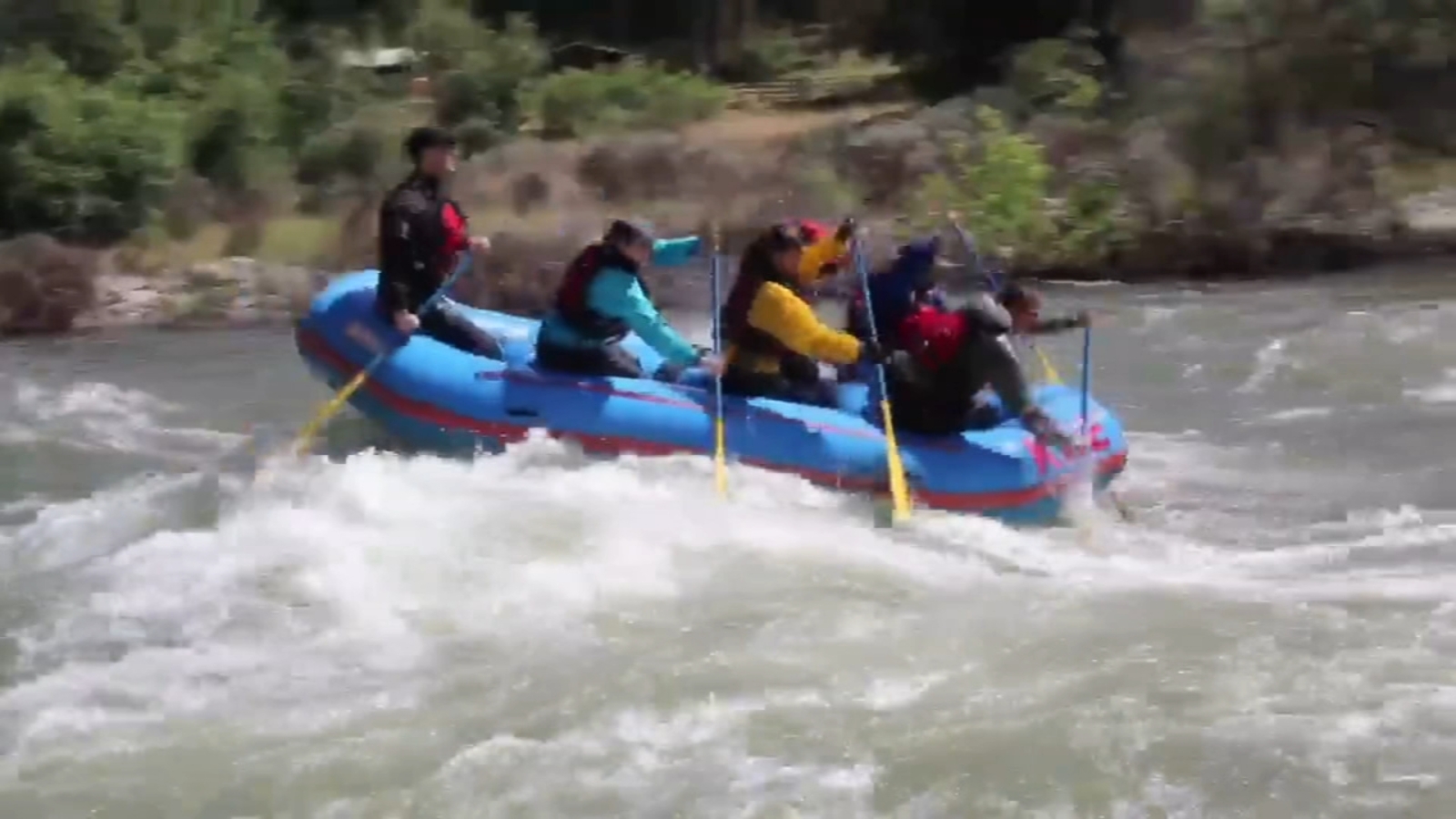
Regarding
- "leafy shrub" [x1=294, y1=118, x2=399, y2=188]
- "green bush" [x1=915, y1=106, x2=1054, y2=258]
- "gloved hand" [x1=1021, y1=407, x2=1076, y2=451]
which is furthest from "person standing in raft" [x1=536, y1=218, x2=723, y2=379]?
"leafy shrub" [x1=294, y1=118, x2=399, y2=188]

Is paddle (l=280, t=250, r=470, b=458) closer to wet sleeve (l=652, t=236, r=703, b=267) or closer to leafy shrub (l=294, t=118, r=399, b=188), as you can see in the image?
wet sleeve (l=652, t=236, r=703, b=267)

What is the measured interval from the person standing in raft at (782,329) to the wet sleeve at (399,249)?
4.51 ft

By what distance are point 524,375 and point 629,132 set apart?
50.5 feet

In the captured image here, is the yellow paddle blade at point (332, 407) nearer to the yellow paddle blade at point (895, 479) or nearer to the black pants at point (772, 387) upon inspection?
the black pants at point (772, 387)

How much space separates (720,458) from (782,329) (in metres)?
0.61

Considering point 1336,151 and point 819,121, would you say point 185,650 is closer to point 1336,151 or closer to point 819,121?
point 1336,151

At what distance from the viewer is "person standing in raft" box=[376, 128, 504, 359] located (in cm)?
805

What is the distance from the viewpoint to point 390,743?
5562 mm

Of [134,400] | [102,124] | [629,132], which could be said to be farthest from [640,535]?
[629,132]

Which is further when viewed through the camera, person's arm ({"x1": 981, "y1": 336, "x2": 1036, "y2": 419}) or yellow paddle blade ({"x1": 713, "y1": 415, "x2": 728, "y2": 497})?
person's arm ({"x1": 981, "y1": 336, "x2": 1036, "y2": 419})

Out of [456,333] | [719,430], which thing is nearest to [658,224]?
[456,333]

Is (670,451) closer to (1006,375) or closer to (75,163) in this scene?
(1006,375)

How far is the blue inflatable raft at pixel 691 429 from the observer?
759 cm

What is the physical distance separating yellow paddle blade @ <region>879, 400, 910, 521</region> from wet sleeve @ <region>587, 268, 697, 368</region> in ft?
2.86
